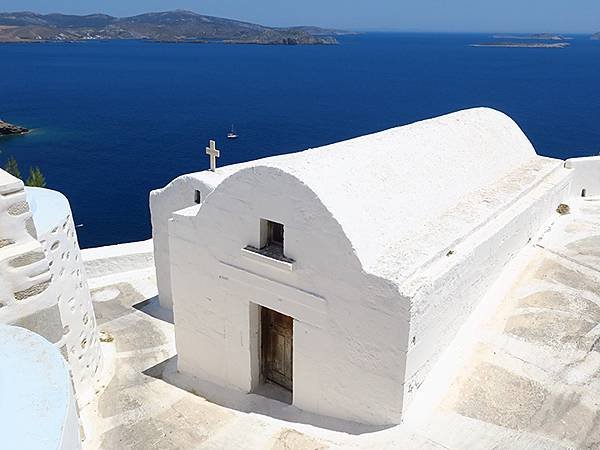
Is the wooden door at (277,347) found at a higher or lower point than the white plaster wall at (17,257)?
lower

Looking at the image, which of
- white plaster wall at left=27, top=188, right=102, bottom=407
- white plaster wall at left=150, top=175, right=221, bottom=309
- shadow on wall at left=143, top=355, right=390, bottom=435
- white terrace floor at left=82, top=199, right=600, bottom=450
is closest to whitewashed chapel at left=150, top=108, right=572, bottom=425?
shadow on wall at left=143, top=355, right=390, bottom=435

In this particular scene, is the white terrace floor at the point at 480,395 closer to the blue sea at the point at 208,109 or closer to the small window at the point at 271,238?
the small window at the point at 271,238

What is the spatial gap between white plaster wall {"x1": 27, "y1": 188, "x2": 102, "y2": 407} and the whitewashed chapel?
2000 millimetres

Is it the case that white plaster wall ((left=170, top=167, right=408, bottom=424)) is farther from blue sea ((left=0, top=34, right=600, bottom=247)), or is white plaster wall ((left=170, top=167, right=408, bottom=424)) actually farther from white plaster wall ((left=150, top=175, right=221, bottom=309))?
blue sea ((left=0, top=34, right=600, bottom=247))

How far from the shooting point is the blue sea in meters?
46.5

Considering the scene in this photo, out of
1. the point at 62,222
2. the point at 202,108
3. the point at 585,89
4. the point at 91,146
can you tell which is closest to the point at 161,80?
the point at 202,108

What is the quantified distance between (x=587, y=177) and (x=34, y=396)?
1597 cm

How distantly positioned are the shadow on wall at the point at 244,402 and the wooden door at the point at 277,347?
0.45m

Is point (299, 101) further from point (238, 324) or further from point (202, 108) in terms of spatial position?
point (238, 324)

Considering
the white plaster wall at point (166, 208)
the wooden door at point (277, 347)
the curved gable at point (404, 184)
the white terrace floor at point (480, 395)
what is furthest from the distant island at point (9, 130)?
the wooden door at point (277, 347)

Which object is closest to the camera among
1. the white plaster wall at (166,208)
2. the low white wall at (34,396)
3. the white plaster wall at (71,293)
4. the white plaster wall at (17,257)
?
the low white wall at (34,396)

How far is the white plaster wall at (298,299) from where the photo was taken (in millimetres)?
7969

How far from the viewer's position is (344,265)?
26.3 feet

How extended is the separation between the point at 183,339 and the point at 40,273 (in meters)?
5.16
